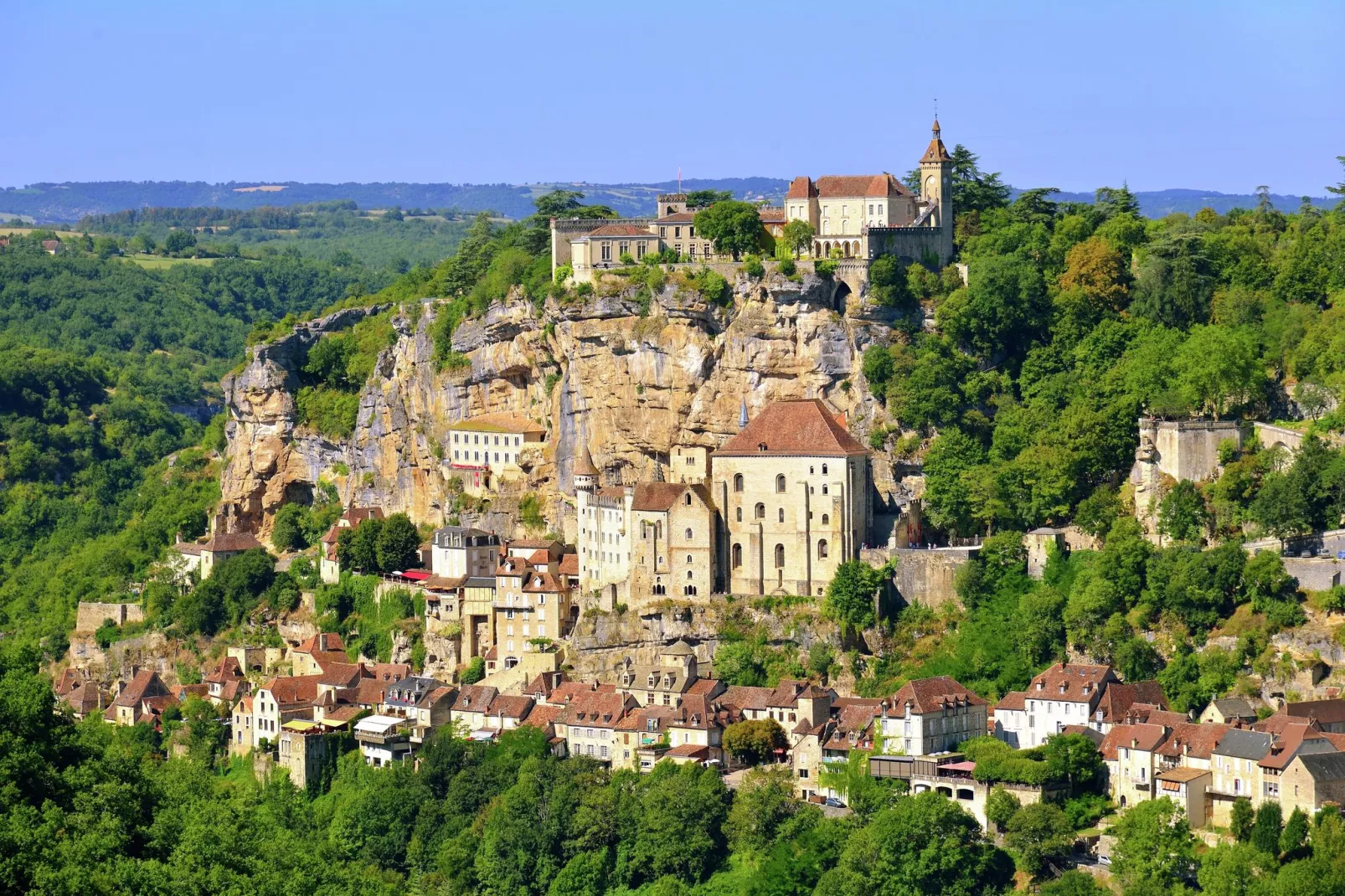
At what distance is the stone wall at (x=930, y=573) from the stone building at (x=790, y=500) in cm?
166

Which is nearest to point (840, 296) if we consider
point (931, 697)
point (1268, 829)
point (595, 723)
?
point (595, 723)

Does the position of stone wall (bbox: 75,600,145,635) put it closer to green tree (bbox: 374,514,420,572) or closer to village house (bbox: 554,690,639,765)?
green tree (bbox: 374,514,420,572)

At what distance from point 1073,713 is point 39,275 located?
137 m

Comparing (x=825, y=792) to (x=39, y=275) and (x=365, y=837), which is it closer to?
(x=365, y=837)

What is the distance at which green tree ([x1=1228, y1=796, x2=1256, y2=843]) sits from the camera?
6600 centimetres

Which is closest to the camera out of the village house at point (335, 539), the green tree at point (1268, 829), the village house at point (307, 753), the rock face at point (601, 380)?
the green tree at point (1268, 829)

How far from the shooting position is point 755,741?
249 ft

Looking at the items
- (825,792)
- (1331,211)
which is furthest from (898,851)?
(1331,211)

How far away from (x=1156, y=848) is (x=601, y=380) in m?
31.3

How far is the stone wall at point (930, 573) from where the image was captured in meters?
81.1

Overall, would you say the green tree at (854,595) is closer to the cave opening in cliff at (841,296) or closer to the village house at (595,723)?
the village house at (595,723)

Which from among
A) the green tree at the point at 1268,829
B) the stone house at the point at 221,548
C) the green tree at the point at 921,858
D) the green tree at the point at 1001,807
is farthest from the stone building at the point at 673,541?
the stone house at the point at 221,548

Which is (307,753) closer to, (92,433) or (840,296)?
(840,296)

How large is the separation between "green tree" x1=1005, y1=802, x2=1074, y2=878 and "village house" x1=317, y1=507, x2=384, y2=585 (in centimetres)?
3632
